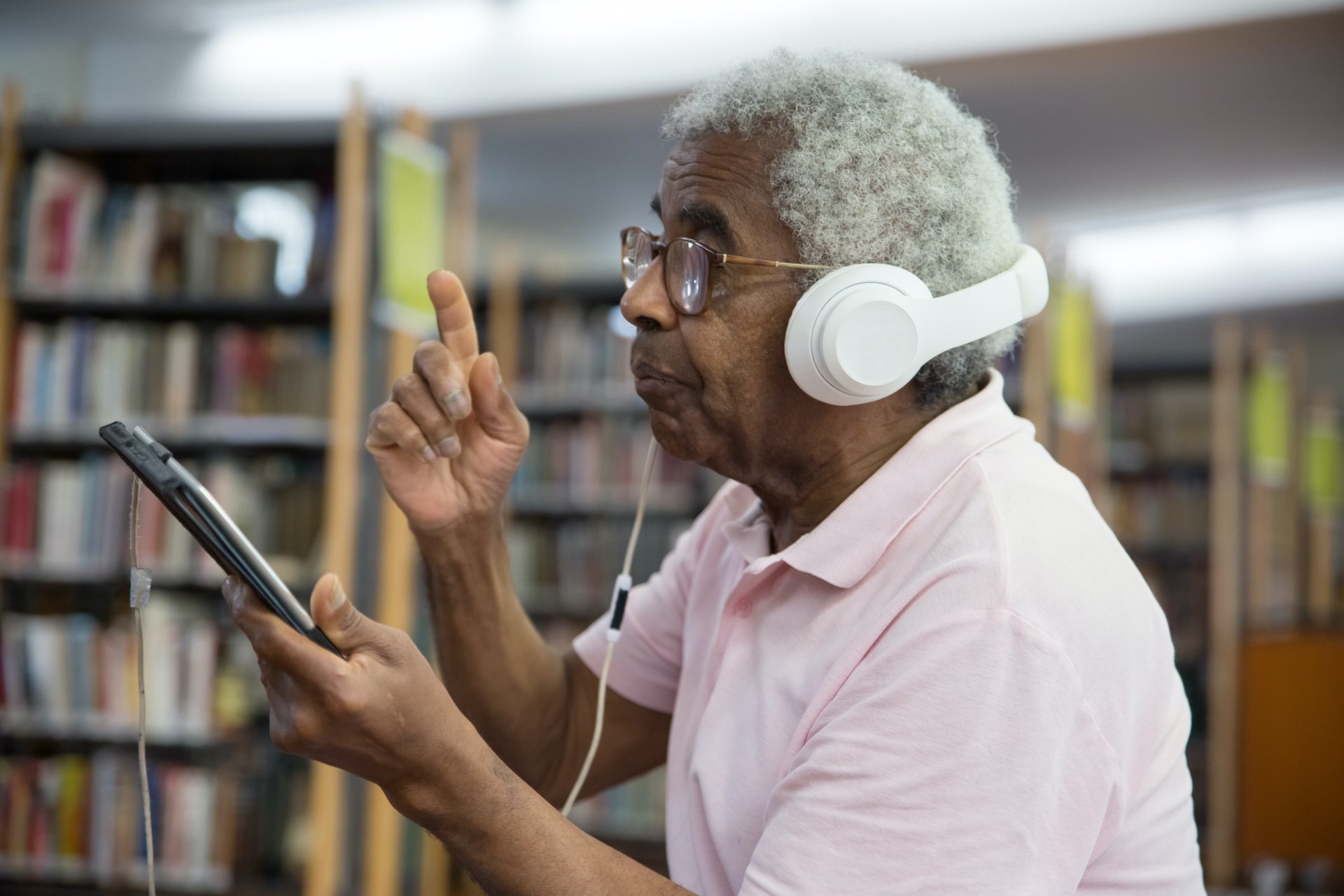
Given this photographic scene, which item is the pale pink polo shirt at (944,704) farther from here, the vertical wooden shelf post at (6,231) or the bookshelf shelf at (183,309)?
the vertical wooden shelf post at (6,231)

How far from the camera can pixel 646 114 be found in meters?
5.61

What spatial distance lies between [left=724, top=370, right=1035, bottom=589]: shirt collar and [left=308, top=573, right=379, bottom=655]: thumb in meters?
0.40

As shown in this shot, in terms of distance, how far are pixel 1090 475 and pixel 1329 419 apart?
12.2 ft

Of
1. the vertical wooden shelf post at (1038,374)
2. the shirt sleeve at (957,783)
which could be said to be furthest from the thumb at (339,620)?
the vertical wooden shelf post at (1038,374)

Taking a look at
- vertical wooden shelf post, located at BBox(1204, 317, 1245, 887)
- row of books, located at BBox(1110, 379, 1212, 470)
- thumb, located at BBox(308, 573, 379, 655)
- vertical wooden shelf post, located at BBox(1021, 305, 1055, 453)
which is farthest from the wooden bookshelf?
row of books, located at BBox(1110, 379, 1212, 470)

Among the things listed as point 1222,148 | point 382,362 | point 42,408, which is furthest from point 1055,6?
point 42,408

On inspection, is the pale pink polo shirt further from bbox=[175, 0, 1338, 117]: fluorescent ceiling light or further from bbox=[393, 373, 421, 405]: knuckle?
bbox=[175, 0, 1338, 117]: fluorescent ceiling light

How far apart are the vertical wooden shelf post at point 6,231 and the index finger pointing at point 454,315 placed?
286cm

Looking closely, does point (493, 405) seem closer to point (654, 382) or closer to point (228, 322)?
point (654, 382)

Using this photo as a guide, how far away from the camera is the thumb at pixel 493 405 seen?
121cm

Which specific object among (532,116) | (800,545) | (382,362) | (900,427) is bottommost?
(800,545)

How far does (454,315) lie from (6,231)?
2.96 m

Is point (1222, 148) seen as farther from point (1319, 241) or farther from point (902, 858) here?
point (902, 858)

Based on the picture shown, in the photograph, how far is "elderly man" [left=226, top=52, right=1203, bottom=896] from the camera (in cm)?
87
